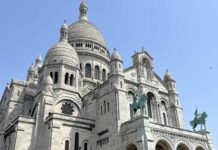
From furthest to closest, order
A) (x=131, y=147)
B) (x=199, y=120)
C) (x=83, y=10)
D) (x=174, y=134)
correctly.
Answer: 1. (x=83, y=10)
2. (x=199, y=120)
3. (x=174, y=134)
4. (x=131, y=147)

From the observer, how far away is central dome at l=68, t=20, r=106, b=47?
59659 mm

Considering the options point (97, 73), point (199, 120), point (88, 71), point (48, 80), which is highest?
point (88, 71)

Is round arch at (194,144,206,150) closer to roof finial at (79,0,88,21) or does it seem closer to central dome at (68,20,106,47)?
central dome at (68,20,106,47)

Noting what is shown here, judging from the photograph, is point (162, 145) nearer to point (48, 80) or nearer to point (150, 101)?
point (150, 101)

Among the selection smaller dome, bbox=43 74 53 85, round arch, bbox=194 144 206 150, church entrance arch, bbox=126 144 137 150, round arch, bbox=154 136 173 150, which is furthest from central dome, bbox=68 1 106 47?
→ round arch, bbox=194 144 206 150

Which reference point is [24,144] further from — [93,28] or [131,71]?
[93,28]

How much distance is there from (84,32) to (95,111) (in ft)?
79.3

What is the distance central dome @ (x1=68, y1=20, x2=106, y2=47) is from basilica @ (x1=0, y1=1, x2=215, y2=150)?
6.16 metres

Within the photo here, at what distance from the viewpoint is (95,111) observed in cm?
4122

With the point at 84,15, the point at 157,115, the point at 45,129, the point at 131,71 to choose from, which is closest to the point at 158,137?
the point at 157,115

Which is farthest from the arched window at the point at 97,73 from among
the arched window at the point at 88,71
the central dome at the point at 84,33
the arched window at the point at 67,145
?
the arched window at the point at 67,145

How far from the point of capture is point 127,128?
34531 millimetres

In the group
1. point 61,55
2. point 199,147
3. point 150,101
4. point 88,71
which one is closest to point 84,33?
point 88,71

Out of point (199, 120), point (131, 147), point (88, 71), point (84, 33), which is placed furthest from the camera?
point (84, 33)
